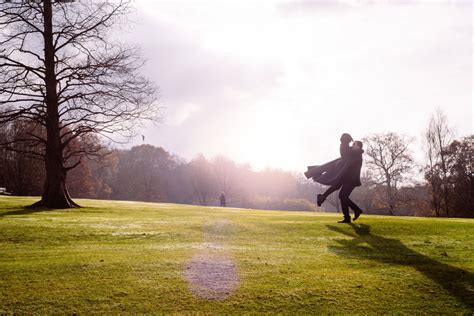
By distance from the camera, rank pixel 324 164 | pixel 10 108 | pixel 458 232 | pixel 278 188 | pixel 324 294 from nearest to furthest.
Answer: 1. pixel 324 294
2. pixel 458 232
3. pixel 324 164
4. pixel 10 108
5. pixel 278 188

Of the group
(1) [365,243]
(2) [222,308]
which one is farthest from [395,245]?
(2) [222,308]

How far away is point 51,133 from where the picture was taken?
72.9ft

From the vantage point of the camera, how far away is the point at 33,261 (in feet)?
27.9

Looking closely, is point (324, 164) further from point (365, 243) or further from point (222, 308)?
point (222, 308)

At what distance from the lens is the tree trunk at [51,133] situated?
21625 mm

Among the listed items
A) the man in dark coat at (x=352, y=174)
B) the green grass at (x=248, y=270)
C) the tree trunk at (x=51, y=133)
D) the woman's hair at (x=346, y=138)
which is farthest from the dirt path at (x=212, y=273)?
the tree trunk at (x=51, y=133)

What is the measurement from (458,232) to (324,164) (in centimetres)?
599

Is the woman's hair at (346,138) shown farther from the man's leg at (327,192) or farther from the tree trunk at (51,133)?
the tree trunk at (51,133)

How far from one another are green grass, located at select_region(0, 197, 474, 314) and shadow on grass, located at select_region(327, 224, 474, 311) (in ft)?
0.09

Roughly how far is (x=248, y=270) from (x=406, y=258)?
4747mm

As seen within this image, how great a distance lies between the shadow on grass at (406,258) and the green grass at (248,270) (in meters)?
0.03

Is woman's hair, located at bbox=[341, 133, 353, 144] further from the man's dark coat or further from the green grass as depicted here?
the green grass

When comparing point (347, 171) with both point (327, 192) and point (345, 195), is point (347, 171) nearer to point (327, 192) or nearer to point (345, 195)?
point (345, 195)

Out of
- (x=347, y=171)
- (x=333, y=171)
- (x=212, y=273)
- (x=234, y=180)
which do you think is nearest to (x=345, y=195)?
(x=347, y=171)
